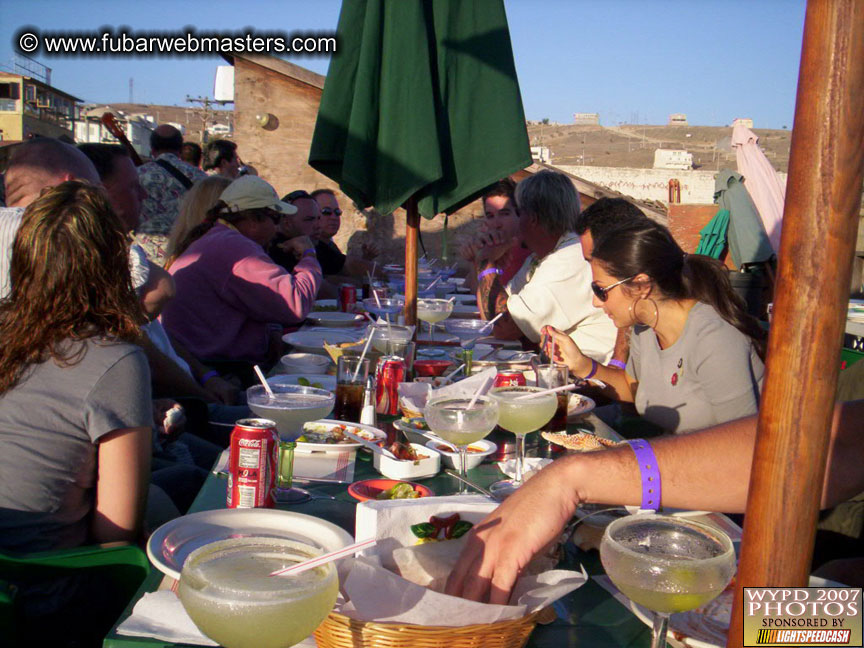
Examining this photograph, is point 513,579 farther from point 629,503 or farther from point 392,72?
point 392,72

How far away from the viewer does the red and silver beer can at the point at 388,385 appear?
2.80 m

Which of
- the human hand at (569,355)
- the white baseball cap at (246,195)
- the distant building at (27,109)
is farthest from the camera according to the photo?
the distant building at (27,109)

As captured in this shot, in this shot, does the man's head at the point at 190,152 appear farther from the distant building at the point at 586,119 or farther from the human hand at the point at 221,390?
the distant building at the point at 586,119

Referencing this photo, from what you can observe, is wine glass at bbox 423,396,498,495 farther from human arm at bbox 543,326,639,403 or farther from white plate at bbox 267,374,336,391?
human arm at bbox 543,326,639,403

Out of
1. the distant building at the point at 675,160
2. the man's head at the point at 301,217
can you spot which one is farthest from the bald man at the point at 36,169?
the distant building at the point at 675,160

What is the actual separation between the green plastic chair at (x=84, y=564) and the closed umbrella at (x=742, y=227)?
7567mm

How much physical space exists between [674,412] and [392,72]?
72.9 inches

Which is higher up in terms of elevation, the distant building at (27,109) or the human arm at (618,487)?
the distant building at (27,109)

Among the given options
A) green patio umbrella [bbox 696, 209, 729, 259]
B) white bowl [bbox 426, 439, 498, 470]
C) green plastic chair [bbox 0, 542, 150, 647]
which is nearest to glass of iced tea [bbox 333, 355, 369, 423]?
white bowl [bbox 426, 439, 498, 470]

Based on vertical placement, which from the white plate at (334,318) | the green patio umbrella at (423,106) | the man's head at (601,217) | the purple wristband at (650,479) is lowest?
the white plate at (334,318)

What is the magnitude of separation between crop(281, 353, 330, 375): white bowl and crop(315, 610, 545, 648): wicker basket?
2.25 metres

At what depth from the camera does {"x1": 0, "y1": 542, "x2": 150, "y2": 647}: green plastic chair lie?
1.75m

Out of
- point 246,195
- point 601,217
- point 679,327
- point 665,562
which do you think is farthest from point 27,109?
point 665,562

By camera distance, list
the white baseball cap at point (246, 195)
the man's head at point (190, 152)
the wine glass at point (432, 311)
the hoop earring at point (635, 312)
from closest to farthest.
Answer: the hoop earring at point (635, 312), the wine glass at point (432, 311), the white baseball cap at point (246, 195), the man's head at point (190, 152)
